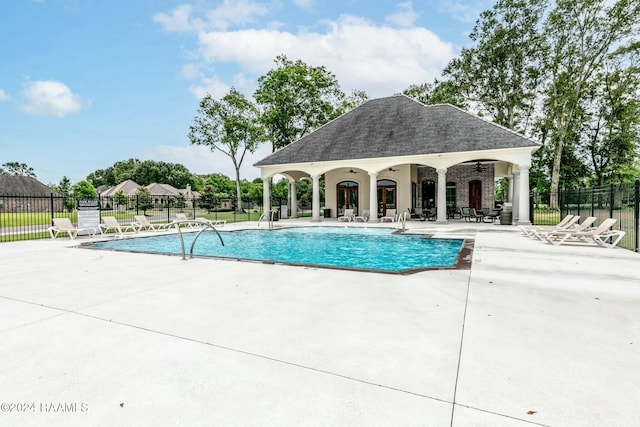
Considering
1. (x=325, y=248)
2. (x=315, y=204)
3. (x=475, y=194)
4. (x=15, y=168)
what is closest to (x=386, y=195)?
(x=315, y=204)

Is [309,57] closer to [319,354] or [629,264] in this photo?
[629,264]

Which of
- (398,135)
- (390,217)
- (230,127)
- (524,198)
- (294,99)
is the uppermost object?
(294,99)

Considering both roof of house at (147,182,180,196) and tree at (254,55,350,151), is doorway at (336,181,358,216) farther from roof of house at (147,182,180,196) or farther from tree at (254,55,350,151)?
roof of house at (147,182,180,196)

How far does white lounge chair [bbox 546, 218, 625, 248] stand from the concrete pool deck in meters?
4.88

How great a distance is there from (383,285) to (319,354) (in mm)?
2627

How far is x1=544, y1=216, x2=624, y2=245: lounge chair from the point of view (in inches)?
376

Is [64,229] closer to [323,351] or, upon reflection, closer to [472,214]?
[323,351]

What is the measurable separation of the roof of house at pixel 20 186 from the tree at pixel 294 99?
43204 mm

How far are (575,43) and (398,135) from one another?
2306cm

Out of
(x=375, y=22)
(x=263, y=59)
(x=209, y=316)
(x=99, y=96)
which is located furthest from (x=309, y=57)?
(x=209, y=316)

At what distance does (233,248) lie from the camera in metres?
12.1

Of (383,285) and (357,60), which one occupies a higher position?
(357,60)

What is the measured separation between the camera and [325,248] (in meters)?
11.9

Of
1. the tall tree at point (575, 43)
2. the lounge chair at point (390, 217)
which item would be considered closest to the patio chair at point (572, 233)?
the lounge chair at point (390, 217)
